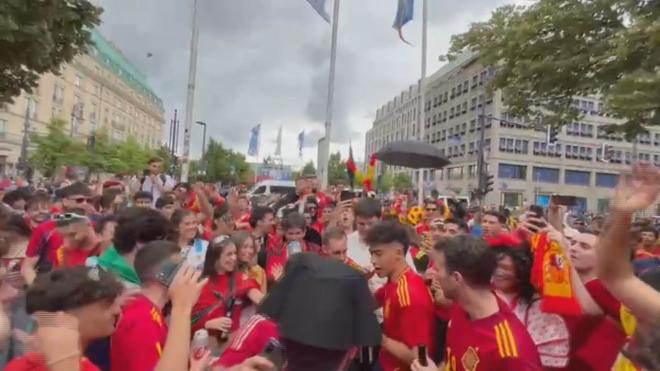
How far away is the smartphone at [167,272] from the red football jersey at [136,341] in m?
0.25

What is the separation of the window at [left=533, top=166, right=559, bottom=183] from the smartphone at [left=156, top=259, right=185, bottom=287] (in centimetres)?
7088

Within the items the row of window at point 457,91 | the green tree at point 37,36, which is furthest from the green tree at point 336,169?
the green tree at point 37,36

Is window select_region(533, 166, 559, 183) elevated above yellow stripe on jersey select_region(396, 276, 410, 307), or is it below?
above

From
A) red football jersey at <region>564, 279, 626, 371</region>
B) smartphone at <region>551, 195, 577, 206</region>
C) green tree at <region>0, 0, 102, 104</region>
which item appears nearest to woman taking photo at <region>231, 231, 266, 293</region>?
smartphone at <region>551, 195, 577, 206</region>

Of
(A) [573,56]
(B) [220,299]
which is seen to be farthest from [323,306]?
(A) [573,56]

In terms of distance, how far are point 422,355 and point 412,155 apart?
802 centimetres

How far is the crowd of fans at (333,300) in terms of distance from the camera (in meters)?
2.15

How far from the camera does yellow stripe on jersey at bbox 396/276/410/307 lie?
3.60 m

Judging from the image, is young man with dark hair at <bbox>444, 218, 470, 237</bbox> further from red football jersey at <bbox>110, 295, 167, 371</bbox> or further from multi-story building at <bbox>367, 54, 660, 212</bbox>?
multi-story building at <bbox>367, 54, 660, 212</bbox>

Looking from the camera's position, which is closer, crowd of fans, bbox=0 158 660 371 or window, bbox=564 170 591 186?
crowd of fans, bbox=0 158 660 371

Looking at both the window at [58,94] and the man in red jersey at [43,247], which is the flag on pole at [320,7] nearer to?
the man in red jersey at [43,247]

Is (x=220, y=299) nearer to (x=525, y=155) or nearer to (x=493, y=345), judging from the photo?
(x=493, y=345)

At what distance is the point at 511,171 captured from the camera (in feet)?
225

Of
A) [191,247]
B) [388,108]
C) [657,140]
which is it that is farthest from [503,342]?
[388,108]
